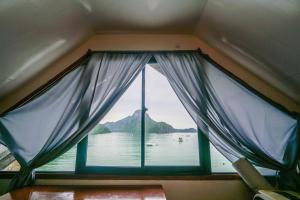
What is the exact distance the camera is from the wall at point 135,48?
2242mm

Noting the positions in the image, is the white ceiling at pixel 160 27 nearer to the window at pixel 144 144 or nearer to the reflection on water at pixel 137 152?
the window at pixel 144 144

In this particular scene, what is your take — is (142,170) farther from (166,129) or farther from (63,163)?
(63,163)

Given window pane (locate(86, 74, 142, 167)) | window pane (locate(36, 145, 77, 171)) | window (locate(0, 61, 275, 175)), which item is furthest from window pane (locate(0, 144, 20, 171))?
window pane (locate(86, 74, 142, 167))

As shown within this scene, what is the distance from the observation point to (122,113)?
2240mm

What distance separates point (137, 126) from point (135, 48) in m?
0.91

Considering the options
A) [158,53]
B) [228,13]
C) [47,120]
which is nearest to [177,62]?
[158,53]

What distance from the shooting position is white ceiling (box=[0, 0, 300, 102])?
1.46m

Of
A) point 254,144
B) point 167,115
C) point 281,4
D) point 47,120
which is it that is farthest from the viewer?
point 167,115

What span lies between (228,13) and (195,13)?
0.40m

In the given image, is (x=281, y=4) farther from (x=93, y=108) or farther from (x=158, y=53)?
(x=93, y=108)

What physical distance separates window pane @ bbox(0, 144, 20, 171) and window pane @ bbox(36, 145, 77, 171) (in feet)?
0.83

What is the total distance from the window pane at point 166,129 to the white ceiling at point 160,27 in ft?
2.25

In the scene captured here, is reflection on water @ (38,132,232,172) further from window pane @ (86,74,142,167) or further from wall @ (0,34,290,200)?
wall @ (0,34,290,200)

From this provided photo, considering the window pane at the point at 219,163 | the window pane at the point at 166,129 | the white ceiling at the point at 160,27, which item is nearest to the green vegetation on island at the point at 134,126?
the window pane at the point at 166,129
